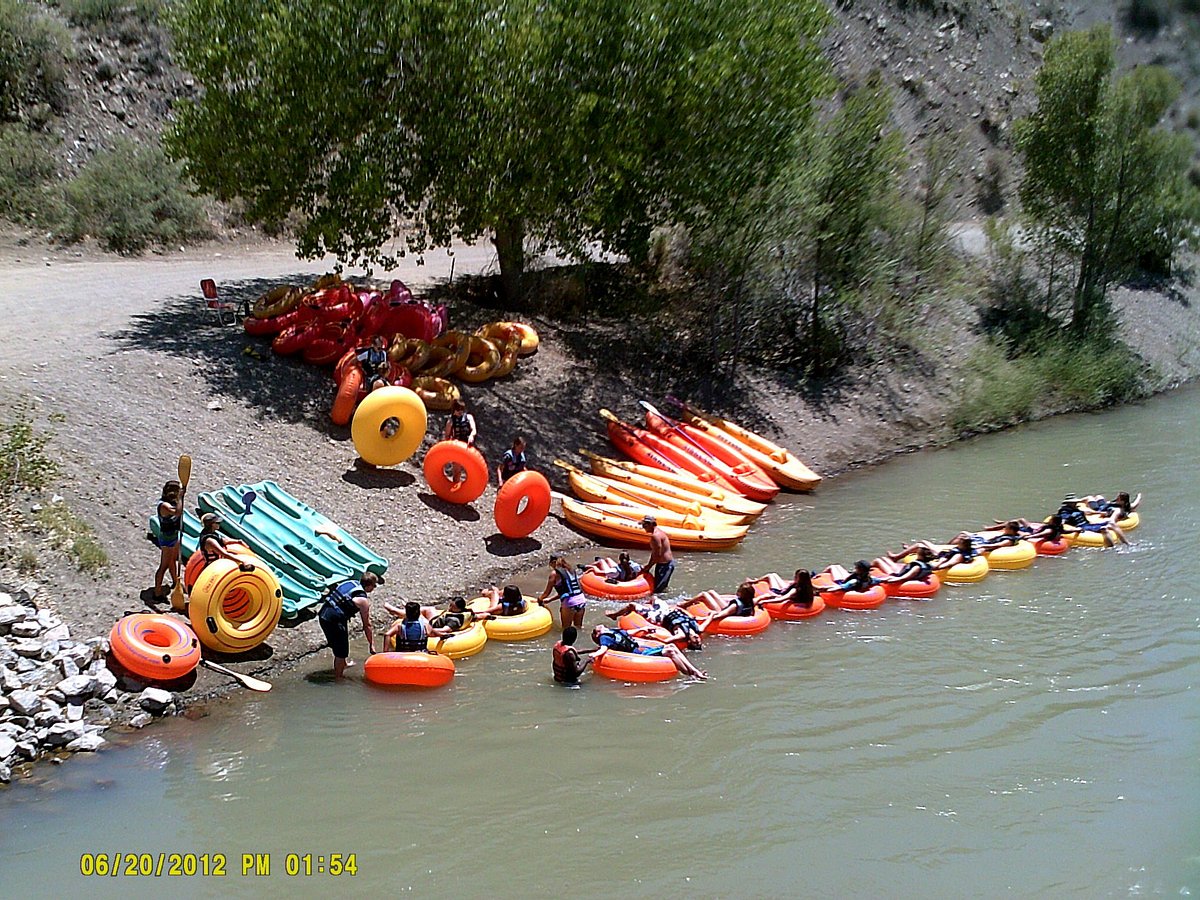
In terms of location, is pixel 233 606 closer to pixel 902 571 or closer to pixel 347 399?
pixel 347 399

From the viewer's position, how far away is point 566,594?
1298 centimetres

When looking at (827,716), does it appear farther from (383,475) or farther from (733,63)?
(733,63)

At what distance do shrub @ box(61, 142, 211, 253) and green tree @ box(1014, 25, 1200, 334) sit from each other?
21.3 meters

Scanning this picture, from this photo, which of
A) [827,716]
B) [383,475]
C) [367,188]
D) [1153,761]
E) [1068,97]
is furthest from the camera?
[1068,97]

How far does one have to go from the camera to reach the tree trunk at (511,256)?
19.9m

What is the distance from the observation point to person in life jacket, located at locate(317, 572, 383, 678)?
11258 mm

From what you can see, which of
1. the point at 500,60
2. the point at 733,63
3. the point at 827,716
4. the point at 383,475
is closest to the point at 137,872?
the point at 827,716

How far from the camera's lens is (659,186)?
63.8 feet

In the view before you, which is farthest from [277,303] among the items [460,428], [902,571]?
[902,571]

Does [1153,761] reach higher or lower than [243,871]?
higher

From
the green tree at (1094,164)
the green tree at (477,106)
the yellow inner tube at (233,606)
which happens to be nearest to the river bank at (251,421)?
the yellow inner tube at (233,606)

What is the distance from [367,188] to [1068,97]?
19.6 m

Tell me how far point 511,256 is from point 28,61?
15489 mm
